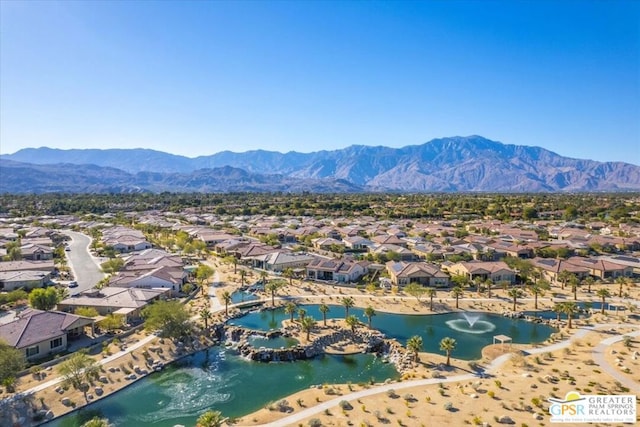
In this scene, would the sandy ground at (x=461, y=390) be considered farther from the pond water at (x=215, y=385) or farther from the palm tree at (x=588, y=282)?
the palm tree at (x=588, y=282)

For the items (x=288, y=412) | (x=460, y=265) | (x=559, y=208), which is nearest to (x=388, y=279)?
(x=460, y=265)

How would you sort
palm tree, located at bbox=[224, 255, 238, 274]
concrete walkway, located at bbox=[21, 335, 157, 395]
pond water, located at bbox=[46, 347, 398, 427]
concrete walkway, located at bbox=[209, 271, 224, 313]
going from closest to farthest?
1. pond water, located at bbox=[46, 347, 398, 427]
2. concrete walkway, located at bbox=[21, 335, 157, 395]
3. concrete walkway, located at bbox=[209, 271, 224, 313]
4. palm tree, located at bbox=[224, 255, 238, 274]

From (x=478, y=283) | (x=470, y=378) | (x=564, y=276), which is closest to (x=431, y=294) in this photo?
(x=478, y=283)

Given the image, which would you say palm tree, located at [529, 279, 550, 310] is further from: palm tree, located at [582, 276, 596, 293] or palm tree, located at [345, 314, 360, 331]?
palm tree, located at [345, 314, 360, 331]

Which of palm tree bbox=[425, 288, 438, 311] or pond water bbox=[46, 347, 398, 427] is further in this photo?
palm tree bbox=[425, 288, 438, 311]

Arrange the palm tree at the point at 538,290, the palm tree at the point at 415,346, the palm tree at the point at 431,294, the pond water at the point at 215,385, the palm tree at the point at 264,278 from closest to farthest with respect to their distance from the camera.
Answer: the pond water at the point at 215,385 < the palm tree at the point at 415,346 < the palm tree at the point at 431,294 < the palm tree at the point at 538,290 < the palm tree at the point at 264,278

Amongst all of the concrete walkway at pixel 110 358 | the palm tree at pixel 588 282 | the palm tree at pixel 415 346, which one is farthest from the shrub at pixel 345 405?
the palm tree at pixel 588 282

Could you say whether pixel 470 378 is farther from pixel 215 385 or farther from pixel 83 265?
pixel 83 265

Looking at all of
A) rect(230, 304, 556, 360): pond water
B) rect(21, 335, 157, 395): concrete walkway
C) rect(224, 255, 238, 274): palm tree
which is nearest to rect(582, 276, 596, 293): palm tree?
rect(230, 304, 556, 360): pond water
